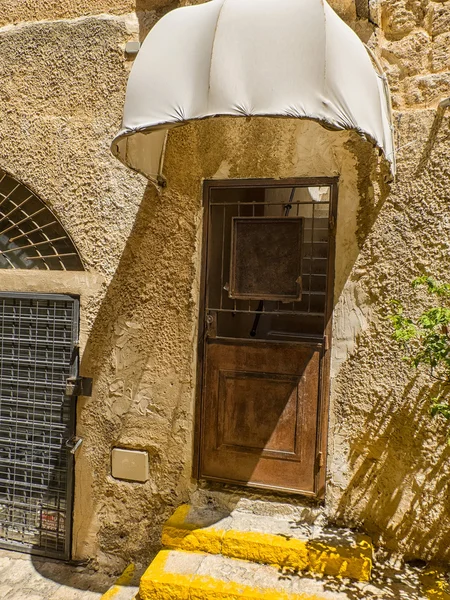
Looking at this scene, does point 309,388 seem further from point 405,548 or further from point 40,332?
point 40,332

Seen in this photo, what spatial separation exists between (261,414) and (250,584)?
3.32 ft

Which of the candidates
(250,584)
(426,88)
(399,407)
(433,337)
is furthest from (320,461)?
(426,88)

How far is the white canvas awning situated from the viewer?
7.66 ft

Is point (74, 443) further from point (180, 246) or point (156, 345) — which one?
point (180, 246)

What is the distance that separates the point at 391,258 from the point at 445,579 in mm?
1938

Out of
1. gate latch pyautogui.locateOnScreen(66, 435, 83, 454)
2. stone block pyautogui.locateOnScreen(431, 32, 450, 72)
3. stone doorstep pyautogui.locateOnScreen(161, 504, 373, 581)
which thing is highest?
stone block pyautogui.locateOnScreen(431, 32, 450, 72)

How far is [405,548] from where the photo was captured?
3016mm

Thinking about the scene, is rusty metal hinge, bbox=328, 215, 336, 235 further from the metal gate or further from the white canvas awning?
the metal gate

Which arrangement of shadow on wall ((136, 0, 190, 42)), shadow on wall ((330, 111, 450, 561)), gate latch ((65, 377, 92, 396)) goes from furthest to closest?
1. gate latch ((65, 377, 92, 396))
2. shadow on wall ((136, 0, 190, 42))
3. shadow on wall ((330, 111, 450, 561))

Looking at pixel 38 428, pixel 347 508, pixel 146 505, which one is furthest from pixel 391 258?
pixel 38 428

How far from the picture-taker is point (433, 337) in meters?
2.56

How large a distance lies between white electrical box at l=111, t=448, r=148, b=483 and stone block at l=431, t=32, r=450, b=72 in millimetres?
3264

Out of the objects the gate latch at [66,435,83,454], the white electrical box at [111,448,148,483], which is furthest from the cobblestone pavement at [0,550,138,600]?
the gate latch at [66,435,83,454]

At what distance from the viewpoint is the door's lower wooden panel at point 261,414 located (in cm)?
322
